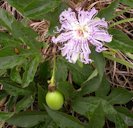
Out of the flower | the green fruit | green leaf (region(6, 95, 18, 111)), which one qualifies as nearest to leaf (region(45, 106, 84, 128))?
the green fruit

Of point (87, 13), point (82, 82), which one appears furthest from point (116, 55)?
point (87, 13)

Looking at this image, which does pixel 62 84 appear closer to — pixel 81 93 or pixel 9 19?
pixel 81 93

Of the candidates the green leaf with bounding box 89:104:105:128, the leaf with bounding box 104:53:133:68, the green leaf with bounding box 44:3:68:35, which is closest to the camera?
the green leaf with bounding box 89:104:105:128

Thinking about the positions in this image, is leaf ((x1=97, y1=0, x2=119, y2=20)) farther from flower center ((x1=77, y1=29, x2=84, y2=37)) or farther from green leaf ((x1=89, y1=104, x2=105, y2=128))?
green leaf ((x1=89, y1=104, x2=105, y2=128))

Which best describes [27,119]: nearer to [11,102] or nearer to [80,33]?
[11,102]

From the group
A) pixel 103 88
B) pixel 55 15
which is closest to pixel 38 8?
pixel 55 15

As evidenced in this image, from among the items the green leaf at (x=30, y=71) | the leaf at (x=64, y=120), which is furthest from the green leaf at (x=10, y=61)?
the leaf at (x=64, y=120)
